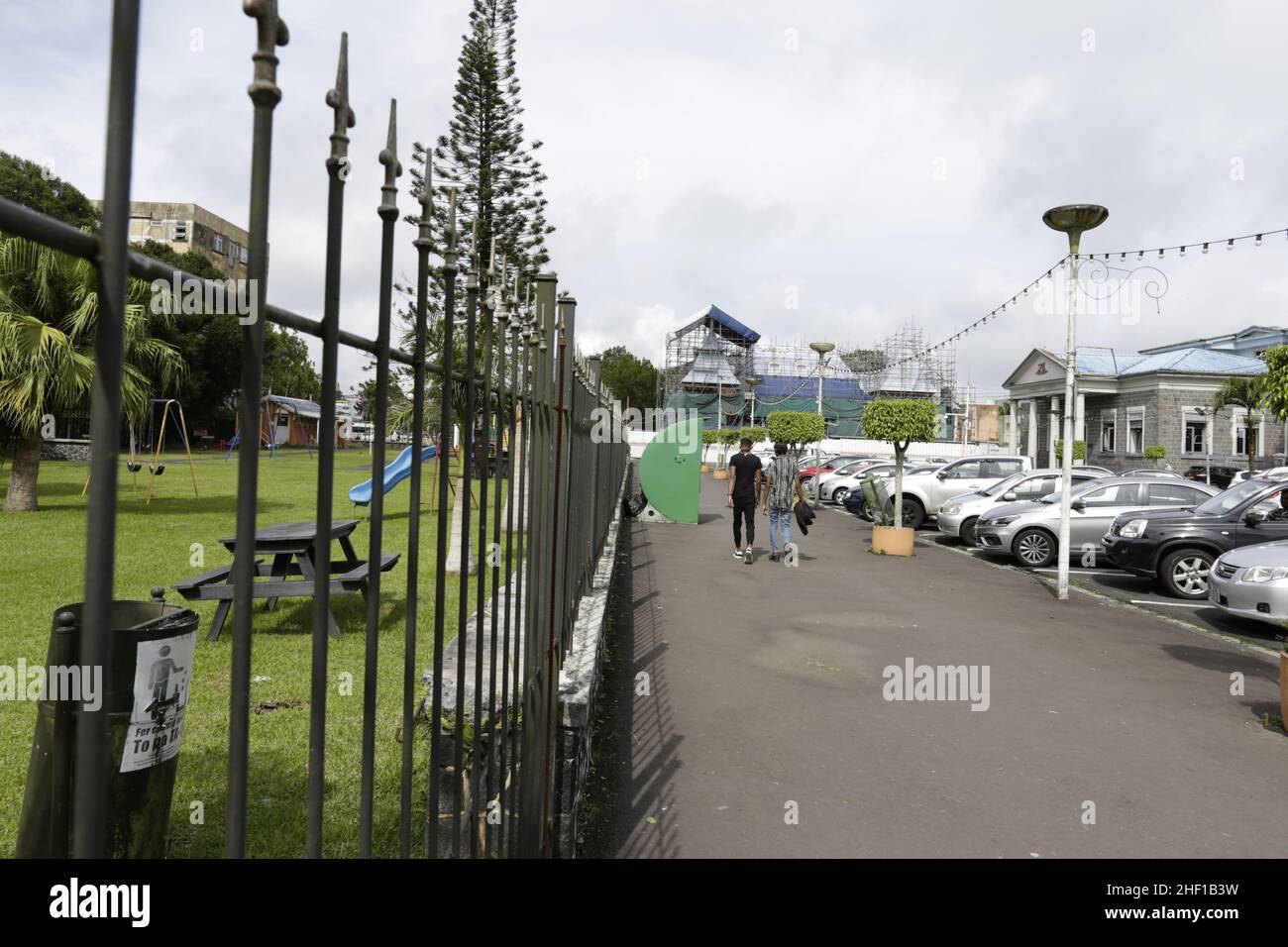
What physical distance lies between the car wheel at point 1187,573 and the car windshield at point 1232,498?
71 cm

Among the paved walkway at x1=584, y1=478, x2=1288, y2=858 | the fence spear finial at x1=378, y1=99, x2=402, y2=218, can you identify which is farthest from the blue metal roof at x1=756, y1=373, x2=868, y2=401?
the fence spear finial at x1=378, y1=99, x2=402, y2=218

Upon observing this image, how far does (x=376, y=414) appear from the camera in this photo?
1325 millimetres

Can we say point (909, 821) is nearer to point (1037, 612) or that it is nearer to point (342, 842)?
point (342, 842)

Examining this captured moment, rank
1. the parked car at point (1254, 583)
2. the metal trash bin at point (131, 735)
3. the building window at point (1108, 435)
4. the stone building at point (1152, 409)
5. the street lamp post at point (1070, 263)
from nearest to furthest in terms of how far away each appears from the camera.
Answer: the metal trash bin at point (131, 735) < the parked car at point (1254, 583) < the street lamp post at point (1070, 263) < the stone building at point (1152, 409) < the building window at point (1108, 435)

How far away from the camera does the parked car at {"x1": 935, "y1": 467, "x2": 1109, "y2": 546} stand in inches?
666

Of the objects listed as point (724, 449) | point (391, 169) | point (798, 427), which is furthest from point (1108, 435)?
point (391, 169)

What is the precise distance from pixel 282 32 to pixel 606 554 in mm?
8526

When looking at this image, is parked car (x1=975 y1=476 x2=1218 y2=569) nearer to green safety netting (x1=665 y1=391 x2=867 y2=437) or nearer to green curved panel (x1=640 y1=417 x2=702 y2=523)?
green curved panel (x1=640 y1=417 x2=702 y2=523)

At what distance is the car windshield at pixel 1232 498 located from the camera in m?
11.8

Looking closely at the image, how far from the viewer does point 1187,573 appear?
37.8 feet

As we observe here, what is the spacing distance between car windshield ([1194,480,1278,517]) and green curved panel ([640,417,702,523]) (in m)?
9.03

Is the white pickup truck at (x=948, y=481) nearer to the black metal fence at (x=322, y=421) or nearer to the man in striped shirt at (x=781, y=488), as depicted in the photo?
the man in striped shirt at (x=781, y=488)

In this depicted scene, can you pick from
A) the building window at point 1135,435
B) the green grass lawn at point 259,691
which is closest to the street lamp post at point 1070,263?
the green grass lawn at point 259,691

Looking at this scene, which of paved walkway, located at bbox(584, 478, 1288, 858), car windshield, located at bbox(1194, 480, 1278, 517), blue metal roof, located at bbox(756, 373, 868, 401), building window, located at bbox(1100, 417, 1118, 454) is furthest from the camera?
blue metal roof, located at bbox(756, 373, 868, 401)
